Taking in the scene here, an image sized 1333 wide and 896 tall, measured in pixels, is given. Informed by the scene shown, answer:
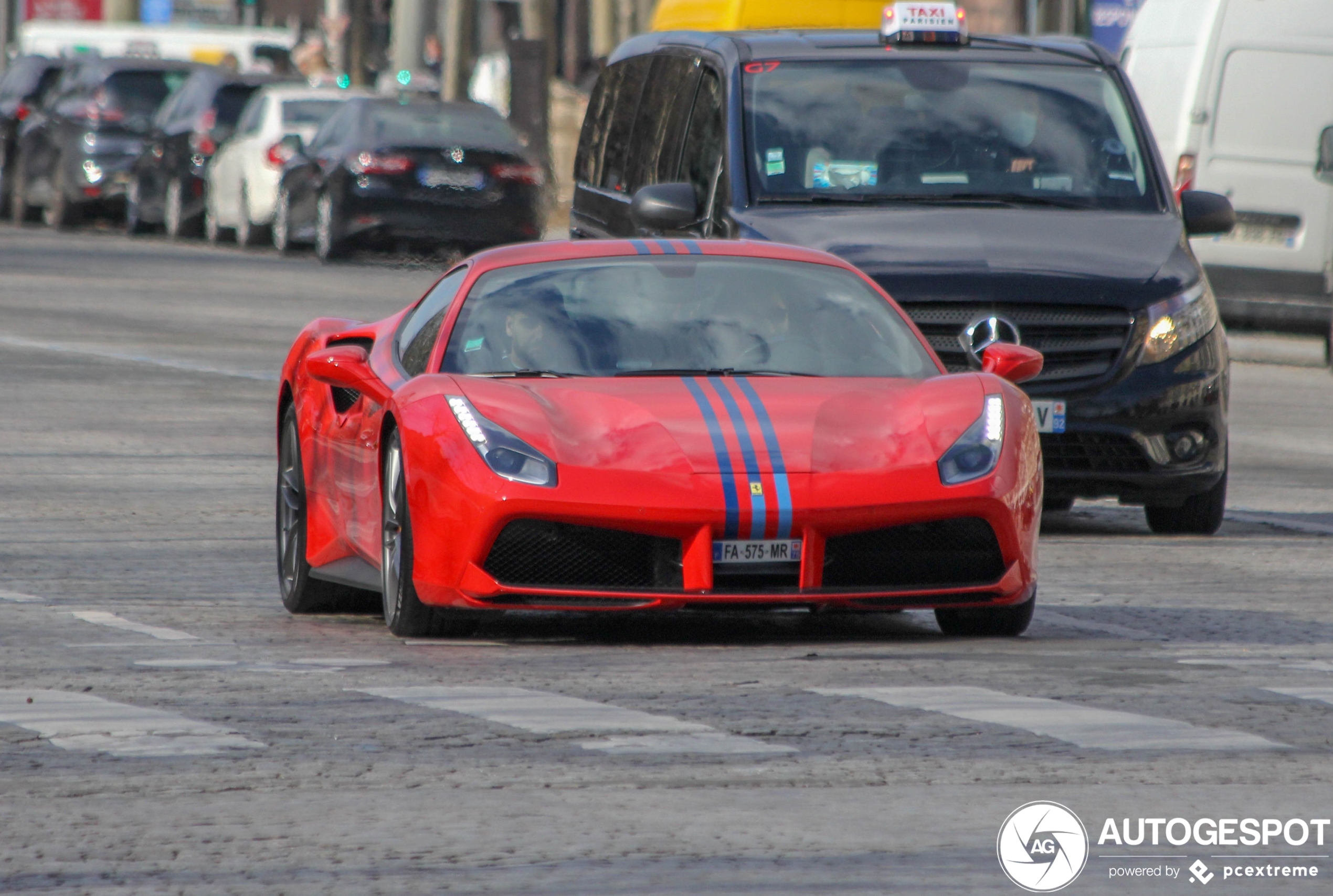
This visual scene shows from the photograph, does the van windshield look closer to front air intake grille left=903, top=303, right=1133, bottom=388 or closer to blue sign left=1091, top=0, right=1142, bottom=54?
front air intake grille left=903, top=303, right=1133, bottom=388

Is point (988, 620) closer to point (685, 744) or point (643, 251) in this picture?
point (643, 251)

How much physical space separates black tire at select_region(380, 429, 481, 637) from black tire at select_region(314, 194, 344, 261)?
21401mm

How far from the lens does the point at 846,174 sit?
12664 millimetres

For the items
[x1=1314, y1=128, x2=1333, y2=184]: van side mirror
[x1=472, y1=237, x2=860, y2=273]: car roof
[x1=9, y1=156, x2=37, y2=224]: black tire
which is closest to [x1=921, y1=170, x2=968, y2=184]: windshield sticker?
[x1=472, y1=237, x2=860, y2=273]: car roof

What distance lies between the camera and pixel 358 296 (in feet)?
83.6

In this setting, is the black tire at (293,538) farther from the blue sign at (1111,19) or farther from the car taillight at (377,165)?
the blue sign at (1111,19)

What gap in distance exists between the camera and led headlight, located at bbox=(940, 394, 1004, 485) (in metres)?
8.43

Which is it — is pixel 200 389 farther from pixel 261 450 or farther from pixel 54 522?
pixel 54 522

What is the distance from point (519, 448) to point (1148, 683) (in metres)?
1.80

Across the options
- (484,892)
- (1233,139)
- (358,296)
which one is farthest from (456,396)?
(358,296)

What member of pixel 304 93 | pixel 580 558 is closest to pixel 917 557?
pixel 580 558

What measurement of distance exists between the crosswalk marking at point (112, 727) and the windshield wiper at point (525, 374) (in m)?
1.94

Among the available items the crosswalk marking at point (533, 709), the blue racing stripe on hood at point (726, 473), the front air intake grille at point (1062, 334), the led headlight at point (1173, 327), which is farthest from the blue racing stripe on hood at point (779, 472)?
the led headlight at point (1173, 327)

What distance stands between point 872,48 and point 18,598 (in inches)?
205
